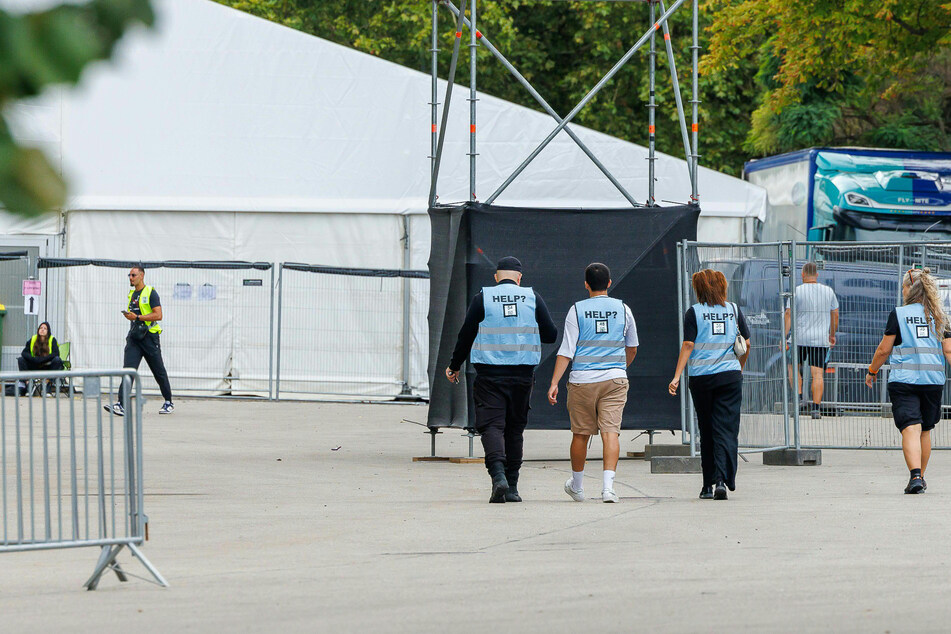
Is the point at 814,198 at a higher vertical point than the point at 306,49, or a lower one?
lower

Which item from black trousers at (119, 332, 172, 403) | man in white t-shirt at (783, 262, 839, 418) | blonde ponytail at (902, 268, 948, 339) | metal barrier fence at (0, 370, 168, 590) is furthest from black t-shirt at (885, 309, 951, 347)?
black trousers at (119, 332, 172, 403)

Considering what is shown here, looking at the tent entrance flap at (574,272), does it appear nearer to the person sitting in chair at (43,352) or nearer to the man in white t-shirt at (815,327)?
the man in white t-shirt at (815,327)

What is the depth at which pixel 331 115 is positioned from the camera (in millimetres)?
21609

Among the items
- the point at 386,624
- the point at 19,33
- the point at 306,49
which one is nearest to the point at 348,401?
the point at 306,49

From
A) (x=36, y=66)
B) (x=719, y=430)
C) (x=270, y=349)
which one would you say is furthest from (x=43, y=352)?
(x=36, y=66)

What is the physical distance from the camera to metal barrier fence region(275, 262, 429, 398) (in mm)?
20938

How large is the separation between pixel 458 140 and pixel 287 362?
4.08 metres

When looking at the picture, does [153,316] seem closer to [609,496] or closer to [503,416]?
[503,416]

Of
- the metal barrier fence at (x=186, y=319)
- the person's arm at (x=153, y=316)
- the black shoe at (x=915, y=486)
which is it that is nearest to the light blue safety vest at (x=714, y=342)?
the black shoe at (x=915, y=486)

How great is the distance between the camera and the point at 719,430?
1037cm

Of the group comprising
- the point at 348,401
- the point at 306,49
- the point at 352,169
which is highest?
the point at 306,49

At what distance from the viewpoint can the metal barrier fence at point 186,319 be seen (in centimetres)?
2108

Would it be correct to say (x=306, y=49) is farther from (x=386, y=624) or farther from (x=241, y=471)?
(x=386, y=624)

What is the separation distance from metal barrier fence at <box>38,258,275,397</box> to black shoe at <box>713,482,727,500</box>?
11.8 m
